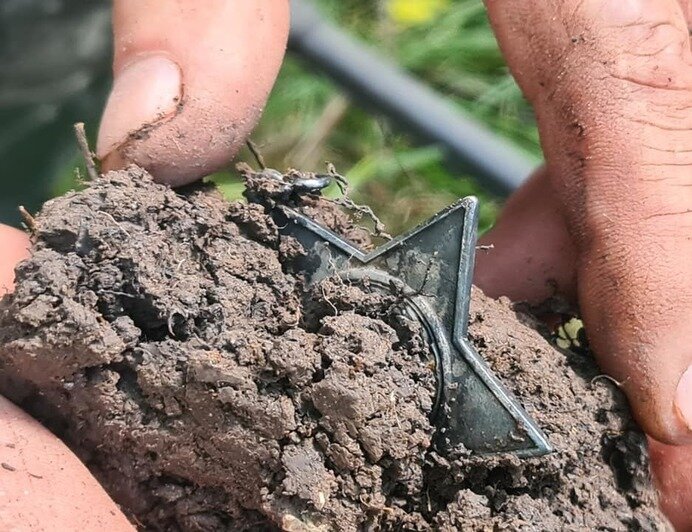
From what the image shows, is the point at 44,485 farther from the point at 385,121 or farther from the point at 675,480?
the point at 385,121

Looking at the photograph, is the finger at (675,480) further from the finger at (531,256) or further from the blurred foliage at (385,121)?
the blurred foliage at (385,121)

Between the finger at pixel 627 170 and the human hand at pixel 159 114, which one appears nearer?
the human hand at pixel 159 114

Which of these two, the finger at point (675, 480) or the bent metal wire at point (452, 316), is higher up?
the bent metal wire at point (452, 316)

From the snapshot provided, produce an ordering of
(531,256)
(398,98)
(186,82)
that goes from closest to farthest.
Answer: (186,82) < (531,256) < (398,98)

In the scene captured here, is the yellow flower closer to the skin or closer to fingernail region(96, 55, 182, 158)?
the skin

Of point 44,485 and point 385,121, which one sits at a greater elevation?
point 385,121

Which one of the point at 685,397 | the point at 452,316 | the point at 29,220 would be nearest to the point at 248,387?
the point at 452,316

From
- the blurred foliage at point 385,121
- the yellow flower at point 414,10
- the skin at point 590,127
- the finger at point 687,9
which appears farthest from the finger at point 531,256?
the yellow flower at point 414,10
